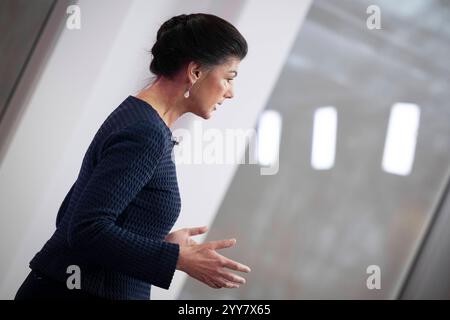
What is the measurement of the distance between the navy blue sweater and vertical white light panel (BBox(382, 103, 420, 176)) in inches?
49.9

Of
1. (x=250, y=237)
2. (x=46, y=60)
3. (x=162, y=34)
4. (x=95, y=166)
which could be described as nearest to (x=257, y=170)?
(x=250, y=237)

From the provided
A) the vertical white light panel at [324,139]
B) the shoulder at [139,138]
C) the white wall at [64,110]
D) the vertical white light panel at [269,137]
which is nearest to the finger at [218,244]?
the shoulder at [139,138]

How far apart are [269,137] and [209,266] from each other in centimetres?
105

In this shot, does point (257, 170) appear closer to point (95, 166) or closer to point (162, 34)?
point (162, 34)

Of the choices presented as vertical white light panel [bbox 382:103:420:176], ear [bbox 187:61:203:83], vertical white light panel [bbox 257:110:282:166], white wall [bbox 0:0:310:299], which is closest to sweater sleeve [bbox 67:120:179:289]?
ear [bbox 187:61:203:83]

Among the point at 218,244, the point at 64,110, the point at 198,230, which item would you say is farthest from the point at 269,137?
the point at 218,244

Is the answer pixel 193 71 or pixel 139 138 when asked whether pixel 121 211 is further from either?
pixel 193 71

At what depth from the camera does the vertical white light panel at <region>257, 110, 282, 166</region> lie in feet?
6.02

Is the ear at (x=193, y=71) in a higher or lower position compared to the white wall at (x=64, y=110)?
higher

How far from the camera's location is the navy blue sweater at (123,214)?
32.4 inches

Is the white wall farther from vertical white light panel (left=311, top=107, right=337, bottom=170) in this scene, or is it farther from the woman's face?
vertical white light panel (left=311, top=107, right=337, bottom=170)

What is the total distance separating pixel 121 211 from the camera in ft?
2.78

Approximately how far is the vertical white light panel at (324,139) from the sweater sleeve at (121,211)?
1.15 metres

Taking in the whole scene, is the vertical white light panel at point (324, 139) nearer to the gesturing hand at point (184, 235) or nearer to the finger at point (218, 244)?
the gesturing hand at point (184, 235)
